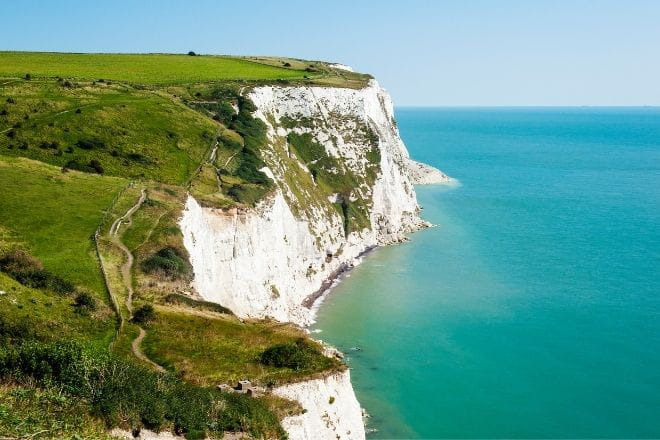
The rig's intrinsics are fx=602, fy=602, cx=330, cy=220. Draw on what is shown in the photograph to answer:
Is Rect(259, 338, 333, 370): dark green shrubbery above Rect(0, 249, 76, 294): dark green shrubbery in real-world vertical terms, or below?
below

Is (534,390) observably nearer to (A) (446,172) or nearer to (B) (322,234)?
(B) (322,234)

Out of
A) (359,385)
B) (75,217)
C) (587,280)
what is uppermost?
(75,217)

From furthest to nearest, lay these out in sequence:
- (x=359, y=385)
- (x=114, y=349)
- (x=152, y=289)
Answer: (x=359, y=385), (x=152, y=289), (x=114, y=349)

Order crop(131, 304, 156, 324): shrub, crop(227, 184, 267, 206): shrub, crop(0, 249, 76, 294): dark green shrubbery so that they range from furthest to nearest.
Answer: crop(227, 184, 267, 206): shrub → crop(0, 249, 76, 294): dark green shrubbery → crop(131, 304, 156, 324): shrub

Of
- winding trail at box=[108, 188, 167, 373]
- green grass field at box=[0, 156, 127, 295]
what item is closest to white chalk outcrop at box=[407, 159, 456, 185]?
green grass field at box=[0, 156, 127, 295]

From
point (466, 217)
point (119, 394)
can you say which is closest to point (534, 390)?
point (119, 394)

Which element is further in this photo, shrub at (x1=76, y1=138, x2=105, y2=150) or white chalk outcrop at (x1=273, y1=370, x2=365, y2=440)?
shrub at (x1=76, y1=138, x2=105, y2=150)

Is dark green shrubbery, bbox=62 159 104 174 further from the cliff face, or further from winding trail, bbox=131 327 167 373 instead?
winding trail, bbox=131 327 167 373

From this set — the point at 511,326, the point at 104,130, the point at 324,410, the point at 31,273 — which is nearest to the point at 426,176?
the point at 511,326
